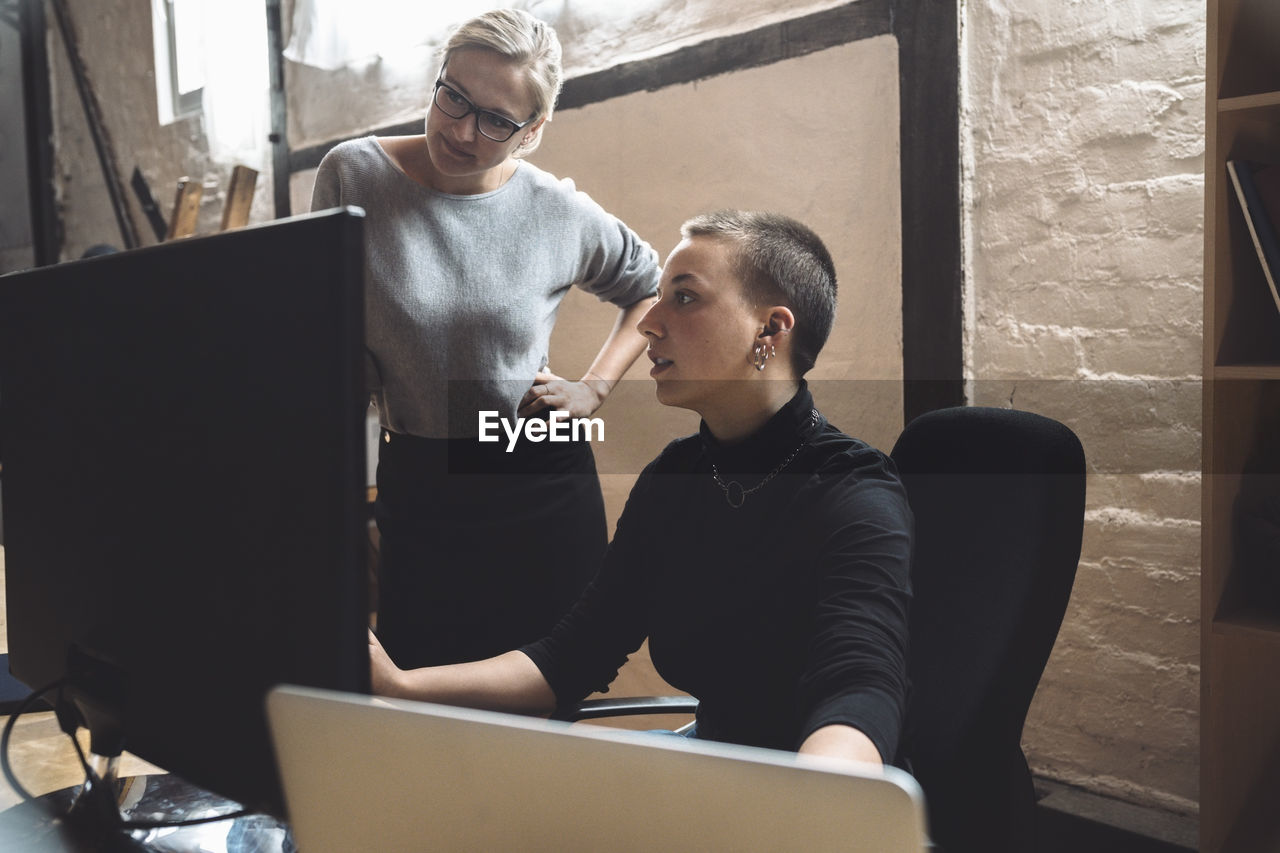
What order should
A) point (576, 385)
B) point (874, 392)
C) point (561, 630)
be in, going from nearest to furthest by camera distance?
point (561, 630)
point (576, 385)
point (874, 392)

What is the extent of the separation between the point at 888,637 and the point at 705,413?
0.42 meters

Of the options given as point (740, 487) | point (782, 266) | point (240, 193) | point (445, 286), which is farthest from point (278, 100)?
point (740, 487)

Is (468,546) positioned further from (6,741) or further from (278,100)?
(278,100)

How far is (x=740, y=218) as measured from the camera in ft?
4.37

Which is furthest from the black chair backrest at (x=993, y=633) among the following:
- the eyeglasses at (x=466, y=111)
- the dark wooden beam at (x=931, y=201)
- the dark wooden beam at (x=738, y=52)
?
the dark wooden beam at (x=738, y=52)

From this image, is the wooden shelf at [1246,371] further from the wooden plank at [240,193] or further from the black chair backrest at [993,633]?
the wooden plank at [240,193]

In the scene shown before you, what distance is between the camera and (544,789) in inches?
18.4

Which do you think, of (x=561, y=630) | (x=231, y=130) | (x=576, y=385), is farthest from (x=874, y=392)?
(x=231, y=130)

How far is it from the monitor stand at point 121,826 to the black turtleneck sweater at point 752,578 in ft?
1.40

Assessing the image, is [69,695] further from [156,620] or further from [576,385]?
[576,385]

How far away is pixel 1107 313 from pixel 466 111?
1.29 m

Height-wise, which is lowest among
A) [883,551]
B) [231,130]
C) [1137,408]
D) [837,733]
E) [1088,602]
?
[1088,602]

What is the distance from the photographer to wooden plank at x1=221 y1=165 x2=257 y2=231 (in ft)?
11.6

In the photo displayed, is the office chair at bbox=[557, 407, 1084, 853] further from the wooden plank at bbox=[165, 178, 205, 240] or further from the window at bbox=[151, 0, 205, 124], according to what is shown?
the window at bbox=[151, 0, 205, 124]
